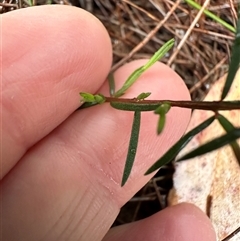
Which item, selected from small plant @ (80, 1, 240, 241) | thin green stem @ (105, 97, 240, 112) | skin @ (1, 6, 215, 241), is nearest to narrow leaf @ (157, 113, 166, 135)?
small plant @ (80, 1, 240, 241)

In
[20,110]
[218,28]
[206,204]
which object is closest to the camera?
[20,110]

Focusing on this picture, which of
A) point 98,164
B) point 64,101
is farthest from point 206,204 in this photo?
point 64,101

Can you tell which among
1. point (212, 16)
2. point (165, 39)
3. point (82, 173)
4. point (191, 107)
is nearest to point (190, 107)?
point (191, 107)

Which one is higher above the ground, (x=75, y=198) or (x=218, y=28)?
(x=218, y=28)

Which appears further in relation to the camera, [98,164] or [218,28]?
[218,28]

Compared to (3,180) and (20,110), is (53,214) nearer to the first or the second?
(3,180)

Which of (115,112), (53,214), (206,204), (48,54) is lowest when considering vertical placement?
(206,204)

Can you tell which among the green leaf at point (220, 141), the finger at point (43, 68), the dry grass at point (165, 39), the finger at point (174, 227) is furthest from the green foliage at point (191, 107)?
the dry grass at point (165, 39)

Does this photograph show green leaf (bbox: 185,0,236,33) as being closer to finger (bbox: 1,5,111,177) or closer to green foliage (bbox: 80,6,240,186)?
finger (bbox: 1,5,111,177)
